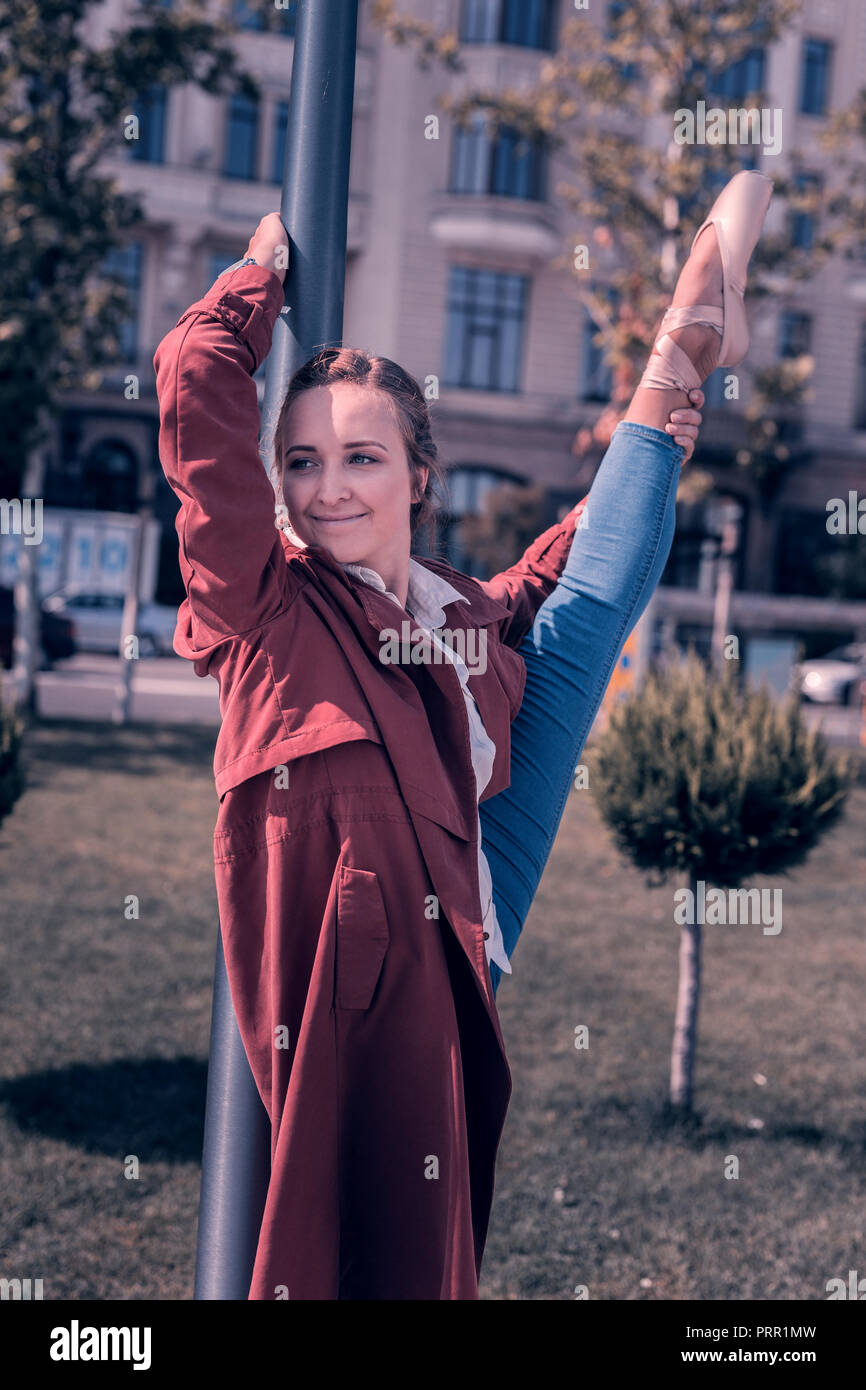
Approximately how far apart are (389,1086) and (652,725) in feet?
10.6

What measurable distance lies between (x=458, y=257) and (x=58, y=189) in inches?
666

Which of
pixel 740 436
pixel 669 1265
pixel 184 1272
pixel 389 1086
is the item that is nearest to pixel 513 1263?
pixel 669 1265

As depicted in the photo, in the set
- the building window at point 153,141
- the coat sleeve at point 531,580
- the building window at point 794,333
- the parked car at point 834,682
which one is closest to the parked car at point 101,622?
the building window at point 153,141

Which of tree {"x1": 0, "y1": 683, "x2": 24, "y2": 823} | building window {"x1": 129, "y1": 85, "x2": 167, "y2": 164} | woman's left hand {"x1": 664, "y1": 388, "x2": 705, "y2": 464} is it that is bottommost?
tree {"x1": 0, "y1": 683, "x2": 24, "y2": 823}

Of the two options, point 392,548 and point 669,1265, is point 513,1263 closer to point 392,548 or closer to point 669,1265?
point 669,1265

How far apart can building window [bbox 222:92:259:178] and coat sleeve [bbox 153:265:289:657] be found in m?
28.6

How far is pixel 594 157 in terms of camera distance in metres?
13.9

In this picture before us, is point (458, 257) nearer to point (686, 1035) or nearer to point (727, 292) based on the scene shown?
point (686, 1035)

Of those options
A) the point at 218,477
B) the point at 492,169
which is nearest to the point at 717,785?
the point at 218,477

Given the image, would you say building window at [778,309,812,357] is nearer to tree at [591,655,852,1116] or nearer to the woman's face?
tree at [591,655,852,1116]

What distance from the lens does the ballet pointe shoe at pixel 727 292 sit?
232cm

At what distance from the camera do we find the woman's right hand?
2154 millimetres

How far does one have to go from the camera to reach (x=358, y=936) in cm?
182

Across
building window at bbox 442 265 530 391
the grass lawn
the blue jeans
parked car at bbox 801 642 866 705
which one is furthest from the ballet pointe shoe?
building window at bbox 442 265 530 391
